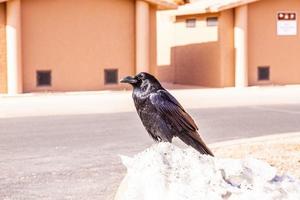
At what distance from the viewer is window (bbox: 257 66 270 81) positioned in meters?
25.4

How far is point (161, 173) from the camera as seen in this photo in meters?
3.22

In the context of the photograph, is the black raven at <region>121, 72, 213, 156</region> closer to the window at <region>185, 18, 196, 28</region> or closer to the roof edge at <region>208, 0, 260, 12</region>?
the roof edge at <region>208, 0, 260, 12</region>

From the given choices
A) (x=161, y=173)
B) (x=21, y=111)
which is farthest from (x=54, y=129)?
(x=161, y=173)

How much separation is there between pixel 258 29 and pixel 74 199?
19.8 metres

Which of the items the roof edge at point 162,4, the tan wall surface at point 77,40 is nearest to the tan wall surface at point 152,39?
the roof edge at point 162,4

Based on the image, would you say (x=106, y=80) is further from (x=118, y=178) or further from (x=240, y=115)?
(x=118, y=178)

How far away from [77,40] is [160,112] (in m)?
18.1

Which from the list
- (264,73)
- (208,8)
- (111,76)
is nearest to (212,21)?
(208,8)

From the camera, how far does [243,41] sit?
24547 mm

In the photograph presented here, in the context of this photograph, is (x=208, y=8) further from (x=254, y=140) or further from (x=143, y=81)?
(x=143, y=81)

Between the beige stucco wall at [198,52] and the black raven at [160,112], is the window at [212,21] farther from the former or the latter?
the black raven at [160,112]

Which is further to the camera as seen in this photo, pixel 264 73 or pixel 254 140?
pixel 264 73

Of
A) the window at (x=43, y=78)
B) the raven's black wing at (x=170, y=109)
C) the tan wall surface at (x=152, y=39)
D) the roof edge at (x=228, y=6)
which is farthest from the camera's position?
the roof edge at (x=228, y=6)

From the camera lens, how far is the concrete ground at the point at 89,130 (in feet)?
23.9
